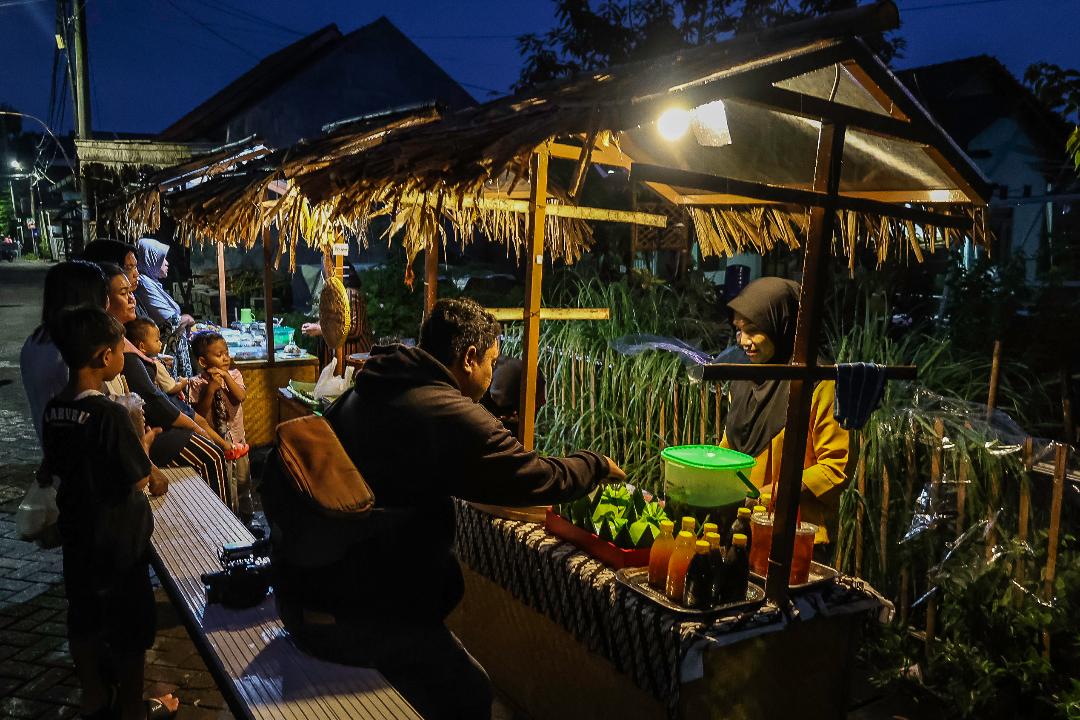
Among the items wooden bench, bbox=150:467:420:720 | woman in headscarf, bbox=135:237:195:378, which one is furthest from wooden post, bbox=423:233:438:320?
woman in headscarf, bbox=135:237:195:378

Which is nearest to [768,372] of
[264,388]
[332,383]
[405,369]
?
[405,369]

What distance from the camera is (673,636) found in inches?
100

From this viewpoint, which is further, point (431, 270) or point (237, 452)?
point (237, 452)

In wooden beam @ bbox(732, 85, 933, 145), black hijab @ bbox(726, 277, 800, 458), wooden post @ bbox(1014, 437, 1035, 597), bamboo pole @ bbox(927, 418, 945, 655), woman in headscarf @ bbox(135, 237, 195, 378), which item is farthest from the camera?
woman in headscarf @ bbox(135, 237, 195, 378)

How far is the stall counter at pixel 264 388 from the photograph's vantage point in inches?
319

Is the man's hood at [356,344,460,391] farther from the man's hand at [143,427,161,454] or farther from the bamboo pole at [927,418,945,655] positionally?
the bamboo pole at [927,418,945,655]

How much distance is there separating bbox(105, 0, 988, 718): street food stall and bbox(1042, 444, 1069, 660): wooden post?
3.80 feet

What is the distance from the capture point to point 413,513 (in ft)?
7.88

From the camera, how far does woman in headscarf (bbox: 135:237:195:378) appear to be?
8242 millimetres

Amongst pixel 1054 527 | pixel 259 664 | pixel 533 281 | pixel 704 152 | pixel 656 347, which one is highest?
pixel 704 152

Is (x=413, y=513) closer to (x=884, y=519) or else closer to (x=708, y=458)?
(x=708, y=458)

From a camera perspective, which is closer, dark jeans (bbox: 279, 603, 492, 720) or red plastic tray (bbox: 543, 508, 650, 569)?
dark jeans (bbox: 279, 603, 492, 720)

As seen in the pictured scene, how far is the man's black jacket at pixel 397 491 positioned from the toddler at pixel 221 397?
3.60 metres

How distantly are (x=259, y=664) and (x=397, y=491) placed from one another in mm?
962
